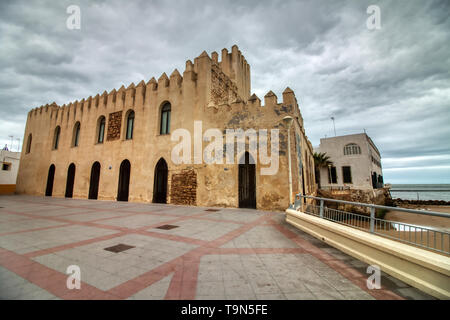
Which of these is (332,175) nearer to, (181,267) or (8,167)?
(181,267)

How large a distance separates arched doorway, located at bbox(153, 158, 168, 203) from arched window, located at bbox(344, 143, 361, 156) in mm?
27817

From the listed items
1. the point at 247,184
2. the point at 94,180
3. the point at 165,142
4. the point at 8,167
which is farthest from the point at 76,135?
the point at 247,184

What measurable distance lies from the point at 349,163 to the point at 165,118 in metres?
27.7

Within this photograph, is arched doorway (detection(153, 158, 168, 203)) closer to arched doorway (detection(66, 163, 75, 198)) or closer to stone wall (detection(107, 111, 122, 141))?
stone wall (detection(107, 111, 122, 141))

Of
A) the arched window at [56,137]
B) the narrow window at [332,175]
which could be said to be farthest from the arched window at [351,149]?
the arched window at [56,137]

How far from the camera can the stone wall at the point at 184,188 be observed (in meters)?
12.5

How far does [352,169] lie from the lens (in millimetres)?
27906

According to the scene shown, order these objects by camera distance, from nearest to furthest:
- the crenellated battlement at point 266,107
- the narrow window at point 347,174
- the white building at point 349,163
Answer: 1. the crenellated battlement at point 266,107
2. the white building at point 349,163
3. the narrow window at point 347,174

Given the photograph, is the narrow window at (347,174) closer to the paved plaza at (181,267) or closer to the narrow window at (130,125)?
the paved plaza at (181,267)

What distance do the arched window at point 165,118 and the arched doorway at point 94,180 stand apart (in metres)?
8.21

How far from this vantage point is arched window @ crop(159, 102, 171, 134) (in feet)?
47.6

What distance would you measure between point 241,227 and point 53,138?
1031 inches

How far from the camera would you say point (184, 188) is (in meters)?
12.9
